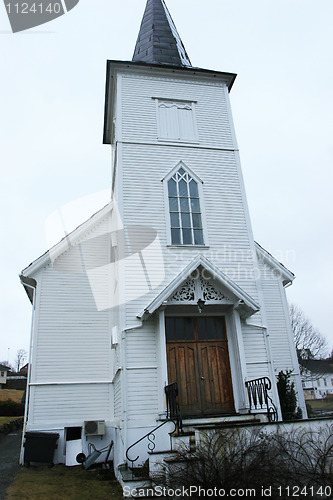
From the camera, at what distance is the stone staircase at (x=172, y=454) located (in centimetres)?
641

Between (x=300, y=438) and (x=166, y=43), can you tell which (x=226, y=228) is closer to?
(x=300, y=438)

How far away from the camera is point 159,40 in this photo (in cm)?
1641

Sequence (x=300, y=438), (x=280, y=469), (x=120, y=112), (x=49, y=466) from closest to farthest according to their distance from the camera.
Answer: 1. (x=280, y=469)
2. (x=300, y=438)
3. (x=49, y=466)
4. (x=120, y=112)

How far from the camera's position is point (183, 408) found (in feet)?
31.6

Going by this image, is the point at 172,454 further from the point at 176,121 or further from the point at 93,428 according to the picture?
the point at 176,121

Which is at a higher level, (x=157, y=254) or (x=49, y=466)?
(x=157, y=254)

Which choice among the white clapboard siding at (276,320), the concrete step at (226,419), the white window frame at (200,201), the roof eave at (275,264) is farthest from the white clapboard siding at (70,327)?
Result: the roof eave at (275,264)

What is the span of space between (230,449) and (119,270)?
6.03 metres

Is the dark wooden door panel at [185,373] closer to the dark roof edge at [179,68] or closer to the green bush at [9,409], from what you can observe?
the dark roof edge at [179,68]

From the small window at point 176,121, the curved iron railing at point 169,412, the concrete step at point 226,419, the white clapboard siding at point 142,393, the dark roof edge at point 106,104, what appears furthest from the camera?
the dark roof edge at point 106,104

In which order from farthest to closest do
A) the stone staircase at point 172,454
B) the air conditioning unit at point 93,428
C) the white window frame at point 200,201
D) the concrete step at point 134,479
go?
the white window frame at point 200,201 < the air conditioning unit at point 93,428 < the concrete step at point 134,479 < the stone staircase at point 172,454

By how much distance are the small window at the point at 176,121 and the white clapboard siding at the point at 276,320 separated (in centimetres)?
520

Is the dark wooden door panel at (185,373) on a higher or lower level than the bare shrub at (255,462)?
higher

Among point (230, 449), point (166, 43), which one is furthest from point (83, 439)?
point (166, 43)
